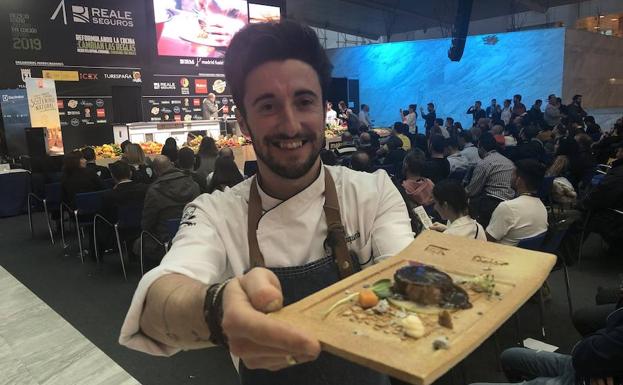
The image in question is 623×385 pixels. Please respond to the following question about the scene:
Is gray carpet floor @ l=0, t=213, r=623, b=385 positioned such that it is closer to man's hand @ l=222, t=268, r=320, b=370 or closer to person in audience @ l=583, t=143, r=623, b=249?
person in audience @ l=583, t=143, r=623, b=249

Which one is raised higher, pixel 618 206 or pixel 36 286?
pixel 618 206

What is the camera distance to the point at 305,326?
2.32ft

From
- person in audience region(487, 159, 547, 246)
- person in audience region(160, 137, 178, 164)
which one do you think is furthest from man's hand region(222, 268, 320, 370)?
person in audience region(160, 137, 178, 164)

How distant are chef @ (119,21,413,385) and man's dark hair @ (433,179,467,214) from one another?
2.18 metres

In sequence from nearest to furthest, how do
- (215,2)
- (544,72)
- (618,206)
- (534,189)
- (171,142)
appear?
(534,189), (618,206), (171,142), (215,2), (544,72)

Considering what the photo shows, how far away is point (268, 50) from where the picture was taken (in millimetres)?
1066

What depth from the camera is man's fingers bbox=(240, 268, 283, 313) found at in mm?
702

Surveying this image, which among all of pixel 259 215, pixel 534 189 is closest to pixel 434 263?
pixel 259 215

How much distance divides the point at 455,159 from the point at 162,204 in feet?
13.3

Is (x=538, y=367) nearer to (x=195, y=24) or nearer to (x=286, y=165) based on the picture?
(x=286, y=165)

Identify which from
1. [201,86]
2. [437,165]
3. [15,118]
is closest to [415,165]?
[437,165]

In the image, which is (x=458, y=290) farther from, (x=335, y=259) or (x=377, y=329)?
(x=335, y=259)

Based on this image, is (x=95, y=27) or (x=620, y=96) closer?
(x=95, y=27)

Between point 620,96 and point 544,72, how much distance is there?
13.7 feet
